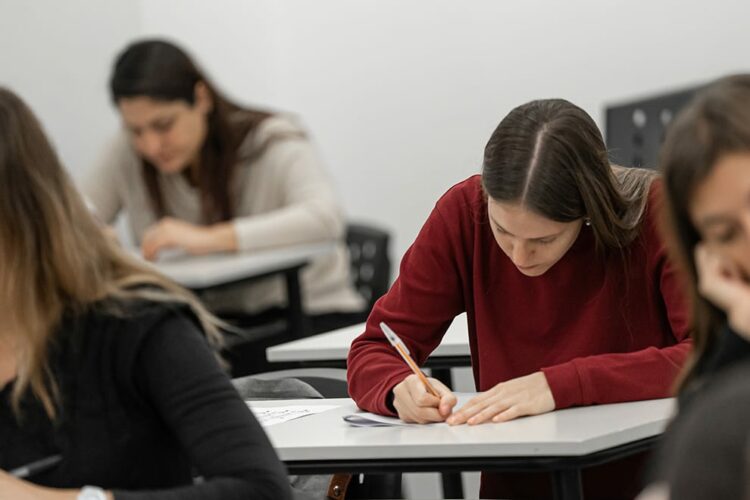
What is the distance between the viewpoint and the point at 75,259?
4.76 feet

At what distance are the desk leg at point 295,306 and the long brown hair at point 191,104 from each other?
1.04 feet

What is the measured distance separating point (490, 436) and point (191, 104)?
247 centimetres

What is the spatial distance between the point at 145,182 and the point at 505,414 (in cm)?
256

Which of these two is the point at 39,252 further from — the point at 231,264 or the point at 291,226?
the point at 291,226

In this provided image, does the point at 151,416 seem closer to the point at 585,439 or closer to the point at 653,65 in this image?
the point at 585,439

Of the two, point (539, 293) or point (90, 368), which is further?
point (539, 293)

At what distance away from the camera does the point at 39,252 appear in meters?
1.45

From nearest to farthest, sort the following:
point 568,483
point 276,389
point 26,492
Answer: point 26,492, point 568,483, point 276,389

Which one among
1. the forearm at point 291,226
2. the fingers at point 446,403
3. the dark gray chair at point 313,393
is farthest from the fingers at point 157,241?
the fingers at point 446,403

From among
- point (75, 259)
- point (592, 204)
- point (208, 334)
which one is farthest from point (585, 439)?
point (75, 259)

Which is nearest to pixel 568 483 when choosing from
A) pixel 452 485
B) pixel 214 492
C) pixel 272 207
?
pixel 214 492

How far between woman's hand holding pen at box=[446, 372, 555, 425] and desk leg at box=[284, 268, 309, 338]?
2079 mm

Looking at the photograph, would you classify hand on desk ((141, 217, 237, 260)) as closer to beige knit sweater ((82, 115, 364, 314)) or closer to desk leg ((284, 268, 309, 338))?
beige knit sweater ((82, 115, 364, 314))

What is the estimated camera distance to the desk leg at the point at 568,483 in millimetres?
1796
